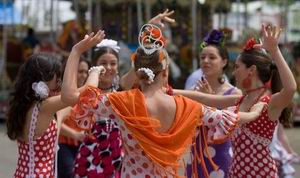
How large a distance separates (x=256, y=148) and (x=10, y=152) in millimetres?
7382

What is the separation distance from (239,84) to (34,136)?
1426 millimetres

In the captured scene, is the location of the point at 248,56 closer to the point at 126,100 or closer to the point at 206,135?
the point at 206,135

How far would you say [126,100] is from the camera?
3875 millimetres

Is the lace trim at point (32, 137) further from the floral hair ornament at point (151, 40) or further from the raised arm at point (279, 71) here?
the raised arm at point (279, 71)

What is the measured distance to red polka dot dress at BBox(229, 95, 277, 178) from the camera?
15.2 ft

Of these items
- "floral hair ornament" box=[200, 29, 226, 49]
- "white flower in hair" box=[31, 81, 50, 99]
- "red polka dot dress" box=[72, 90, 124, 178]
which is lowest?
"red polka dot dress" box=[72, 90, 124, 178]

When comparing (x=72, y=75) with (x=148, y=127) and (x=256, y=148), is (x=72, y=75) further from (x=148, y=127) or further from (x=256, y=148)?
(x=256, y=148)

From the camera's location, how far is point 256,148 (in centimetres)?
468

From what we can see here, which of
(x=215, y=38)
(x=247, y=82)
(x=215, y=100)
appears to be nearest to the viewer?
(x=247, y=82)

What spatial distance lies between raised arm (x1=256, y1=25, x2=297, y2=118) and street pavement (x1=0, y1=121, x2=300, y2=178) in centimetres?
478

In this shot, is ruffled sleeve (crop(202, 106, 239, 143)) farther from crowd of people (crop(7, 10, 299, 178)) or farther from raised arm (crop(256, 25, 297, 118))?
raised arm (crop(256, 25, 297, 118))

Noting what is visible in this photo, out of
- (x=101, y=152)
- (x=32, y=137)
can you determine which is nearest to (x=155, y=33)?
(x=32, y=137)

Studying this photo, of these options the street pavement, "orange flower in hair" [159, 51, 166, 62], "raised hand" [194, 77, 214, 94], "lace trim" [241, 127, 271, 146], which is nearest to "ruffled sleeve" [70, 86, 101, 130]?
"orange flower in hair" [159, 51, 166, 62]

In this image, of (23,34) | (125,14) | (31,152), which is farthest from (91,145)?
(23,34)
